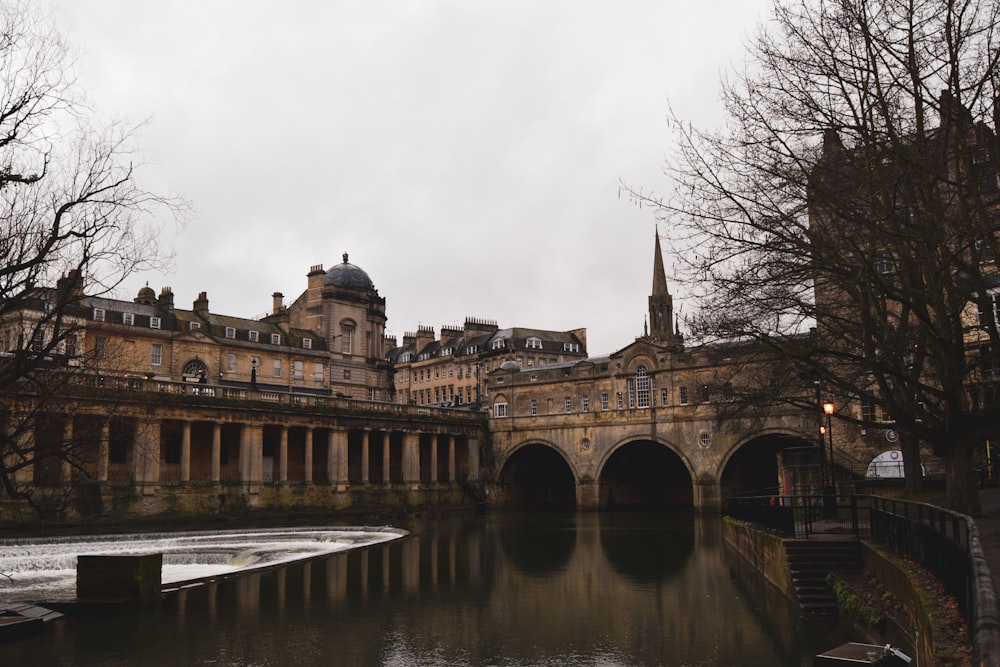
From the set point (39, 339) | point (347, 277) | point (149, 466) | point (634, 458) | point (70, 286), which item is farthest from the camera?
point (347, 277)

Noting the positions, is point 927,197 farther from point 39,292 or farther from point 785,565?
point 39,292

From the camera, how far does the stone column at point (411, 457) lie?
56344 millimetres

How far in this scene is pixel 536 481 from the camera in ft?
215

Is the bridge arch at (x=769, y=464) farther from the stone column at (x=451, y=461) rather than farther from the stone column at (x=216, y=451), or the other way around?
the stone column at (x=216, y=451)

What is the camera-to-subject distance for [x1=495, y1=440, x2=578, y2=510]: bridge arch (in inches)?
2459

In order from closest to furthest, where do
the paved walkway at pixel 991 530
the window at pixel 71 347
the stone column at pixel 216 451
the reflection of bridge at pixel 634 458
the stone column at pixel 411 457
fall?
1. the paved walkway at pixel 991 530
2. the window at pixel 71 347
3. the stone column at pixel 216 451
4. the reflection of bridge at pixel 634 458
5. the stone column at pixel 411 457

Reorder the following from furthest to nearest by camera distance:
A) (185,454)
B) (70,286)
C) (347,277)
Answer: (347,277) < (185,454) < (70,286)

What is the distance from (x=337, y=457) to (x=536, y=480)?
18452 mm

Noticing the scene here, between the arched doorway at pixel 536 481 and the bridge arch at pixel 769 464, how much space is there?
12691 mm

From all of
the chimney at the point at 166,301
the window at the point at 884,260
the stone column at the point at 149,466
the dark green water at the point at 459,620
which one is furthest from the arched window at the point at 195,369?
the window at the point at 884,260

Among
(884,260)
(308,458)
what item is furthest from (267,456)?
(884,260)

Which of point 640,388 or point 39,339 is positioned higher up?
point 640,388

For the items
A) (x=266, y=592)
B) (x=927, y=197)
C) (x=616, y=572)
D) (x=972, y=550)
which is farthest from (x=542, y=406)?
(x=972, y=550)

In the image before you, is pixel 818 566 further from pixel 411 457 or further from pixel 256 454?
pixel 411 457
